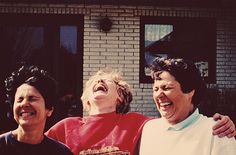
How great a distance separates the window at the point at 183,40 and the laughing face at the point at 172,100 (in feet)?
21.8

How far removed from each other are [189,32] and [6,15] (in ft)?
12.0

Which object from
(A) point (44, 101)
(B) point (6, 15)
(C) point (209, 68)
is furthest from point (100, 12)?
(A) point (44, 101)

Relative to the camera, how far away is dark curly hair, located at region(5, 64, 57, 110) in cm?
304

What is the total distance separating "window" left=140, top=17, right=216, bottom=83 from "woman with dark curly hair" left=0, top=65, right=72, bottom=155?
685 cm

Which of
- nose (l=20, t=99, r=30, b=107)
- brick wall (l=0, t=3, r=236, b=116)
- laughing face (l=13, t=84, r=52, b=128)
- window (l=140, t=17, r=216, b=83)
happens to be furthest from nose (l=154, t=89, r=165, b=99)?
window (l=140, t=17, r=216, b=83)

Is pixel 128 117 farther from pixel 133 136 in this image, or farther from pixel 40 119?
pixel 40 119

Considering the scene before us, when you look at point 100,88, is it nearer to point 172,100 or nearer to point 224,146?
point 172,100

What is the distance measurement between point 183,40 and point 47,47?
2753mm

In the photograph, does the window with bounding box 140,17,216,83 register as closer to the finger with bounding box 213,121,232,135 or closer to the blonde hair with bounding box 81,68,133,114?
the blonde hair with bounding box 81,68,133,114

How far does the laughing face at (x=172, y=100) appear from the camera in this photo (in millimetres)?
3176

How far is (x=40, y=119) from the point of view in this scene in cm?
299

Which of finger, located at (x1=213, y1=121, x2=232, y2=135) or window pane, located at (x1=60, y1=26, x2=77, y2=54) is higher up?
window pane, located at (x1=60, y1=26, x2=77, y2=54)

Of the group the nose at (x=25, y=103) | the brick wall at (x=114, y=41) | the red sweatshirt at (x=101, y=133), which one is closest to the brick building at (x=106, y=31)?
the brick wall at (x=114, y=41)

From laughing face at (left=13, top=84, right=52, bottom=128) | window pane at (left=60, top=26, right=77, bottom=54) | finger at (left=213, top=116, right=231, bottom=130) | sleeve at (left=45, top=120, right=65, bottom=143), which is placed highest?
window pane at (left=60, top=26, right=77, bottom=54)
